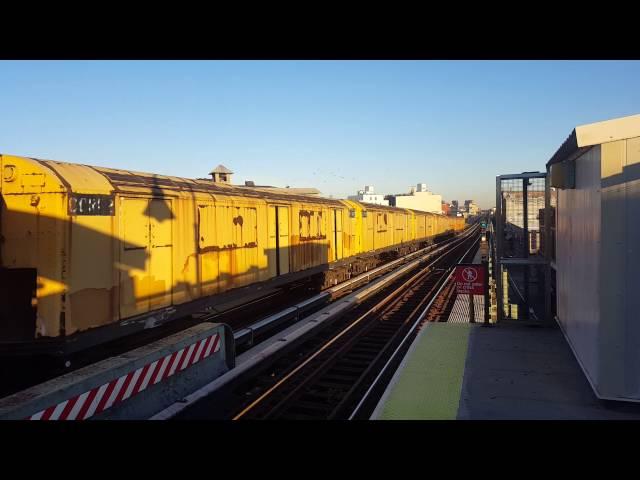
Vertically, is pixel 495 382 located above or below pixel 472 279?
below

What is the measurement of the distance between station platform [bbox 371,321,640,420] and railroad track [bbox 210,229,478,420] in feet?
2.91

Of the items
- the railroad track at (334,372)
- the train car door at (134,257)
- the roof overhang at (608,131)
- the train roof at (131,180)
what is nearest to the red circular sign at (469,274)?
the railroad track at (334,372)

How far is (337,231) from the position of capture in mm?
19312

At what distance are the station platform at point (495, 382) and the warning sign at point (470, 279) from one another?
1121 mm

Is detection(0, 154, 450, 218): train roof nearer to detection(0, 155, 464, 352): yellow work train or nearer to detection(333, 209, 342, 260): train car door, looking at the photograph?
detection(0, 155, 464, 352): yellow work train

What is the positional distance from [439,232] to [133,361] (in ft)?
163

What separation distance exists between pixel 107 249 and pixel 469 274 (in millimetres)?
7752

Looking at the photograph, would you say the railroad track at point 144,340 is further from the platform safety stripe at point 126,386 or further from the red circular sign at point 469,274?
the red circular sign at point 469,274

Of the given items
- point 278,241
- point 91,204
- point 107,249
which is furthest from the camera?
point 278,241

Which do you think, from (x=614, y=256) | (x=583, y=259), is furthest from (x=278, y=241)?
(x=614, y=256)

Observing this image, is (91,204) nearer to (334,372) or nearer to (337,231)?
(334,372)

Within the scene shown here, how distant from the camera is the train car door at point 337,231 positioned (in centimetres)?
1909

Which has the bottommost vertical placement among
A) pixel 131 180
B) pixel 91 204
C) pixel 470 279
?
pixel 470 279

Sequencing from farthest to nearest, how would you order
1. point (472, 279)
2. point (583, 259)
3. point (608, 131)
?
point (472, 279) → point (583, 259) → point (608, 131)
